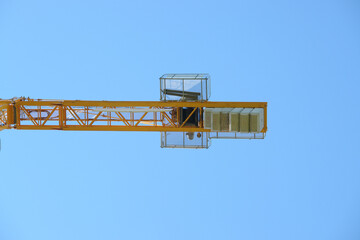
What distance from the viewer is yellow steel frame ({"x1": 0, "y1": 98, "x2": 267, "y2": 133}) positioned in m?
35.5

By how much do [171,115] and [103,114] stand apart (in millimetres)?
3537

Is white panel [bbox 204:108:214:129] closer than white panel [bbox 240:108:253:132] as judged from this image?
No

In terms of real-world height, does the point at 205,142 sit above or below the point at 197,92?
below

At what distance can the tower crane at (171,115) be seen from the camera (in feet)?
115

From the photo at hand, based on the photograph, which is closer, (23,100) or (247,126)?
(247,126)

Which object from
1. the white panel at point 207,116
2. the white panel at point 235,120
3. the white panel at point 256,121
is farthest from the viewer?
the white panel at point 207,116

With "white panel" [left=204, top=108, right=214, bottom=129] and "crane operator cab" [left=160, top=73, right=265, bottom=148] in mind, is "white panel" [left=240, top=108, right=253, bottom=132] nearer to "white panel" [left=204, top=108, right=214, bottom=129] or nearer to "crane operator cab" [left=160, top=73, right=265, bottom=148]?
"crane operator cab" [left=160, top=73, right=265, bottom=148]

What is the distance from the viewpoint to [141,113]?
120ft

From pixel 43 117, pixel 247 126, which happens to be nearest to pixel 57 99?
pixel 43 117

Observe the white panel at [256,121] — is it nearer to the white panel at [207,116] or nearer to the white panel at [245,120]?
the white panel at [245,120]

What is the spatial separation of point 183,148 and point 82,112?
5.55 metres

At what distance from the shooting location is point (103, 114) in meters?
36.8

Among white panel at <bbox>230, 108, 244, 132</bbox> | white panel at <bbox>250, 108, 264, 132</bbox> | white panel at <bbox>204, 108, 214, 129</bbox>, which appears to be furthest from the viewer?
white panel at <bbox>204, 108, 214, 129</bbox>

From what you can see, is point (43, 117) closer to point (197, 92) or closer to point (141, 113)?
point (141, 113)
